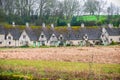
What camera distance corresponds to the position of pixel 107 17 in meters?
75.2

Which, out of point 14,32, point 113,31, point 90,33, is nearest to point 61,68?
point 14,32

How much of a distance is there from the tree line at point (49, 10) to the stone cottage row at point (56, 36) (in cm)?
522

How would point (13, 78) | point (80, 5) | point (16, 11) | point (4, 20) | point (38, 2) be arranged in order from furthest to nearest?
point (80, 5)
point (38, 2)
point (16, 11)
point (4, 20)
point (13, 78)

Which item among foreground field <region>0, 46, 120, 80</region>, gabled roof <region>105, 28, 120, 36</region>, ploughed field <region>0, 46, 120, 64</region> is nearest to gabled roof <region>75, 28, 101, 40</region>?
gabled roof <region>105, 28, 120, 36</region>

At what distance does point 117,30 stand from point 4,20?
74.6ft

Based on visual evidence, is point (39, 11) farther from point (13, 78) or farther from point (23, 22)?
point (13, 78)

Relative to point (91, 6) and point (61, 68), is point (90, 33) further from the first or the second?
point (61, 68)

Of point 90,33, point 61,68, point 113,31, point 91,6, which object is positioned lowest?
point 90,33

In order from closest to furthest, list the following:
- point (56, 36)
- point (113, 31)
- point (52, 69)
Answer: point (52, 69)
point (56, 36)
point (113, 31)

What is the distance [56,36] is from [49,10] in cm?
1243

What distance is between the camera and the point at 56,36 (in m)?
65.4

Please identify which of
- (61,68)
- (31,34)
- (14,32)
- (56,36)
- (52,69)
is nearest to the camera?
(52,69)

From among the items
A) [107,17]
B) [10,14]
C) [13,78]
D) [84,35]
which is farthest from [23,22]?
[13,78]

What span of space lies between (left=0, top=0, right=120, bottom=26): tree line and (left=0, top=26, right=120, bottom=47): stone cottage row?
5217 mm
